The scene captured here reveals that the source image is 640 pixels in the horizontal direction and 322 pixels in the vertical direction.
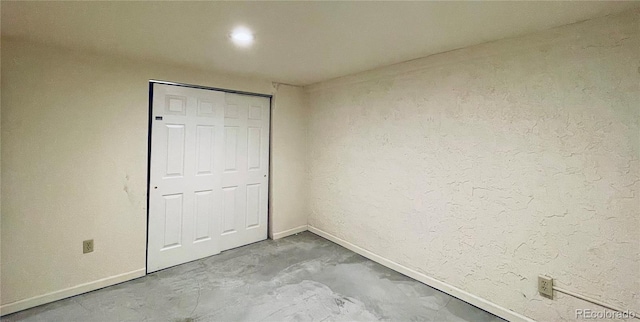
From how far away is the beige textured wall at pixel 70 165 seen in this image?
6.97 ft

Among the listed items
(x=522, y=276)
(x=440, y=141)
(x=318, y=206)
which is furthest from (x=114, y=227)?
(x=522, y=276)

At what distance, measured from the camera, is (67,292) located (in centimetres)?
234

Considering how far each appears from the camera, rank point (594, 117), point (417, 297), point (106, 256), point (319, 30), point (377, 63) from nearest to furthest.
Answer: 1. point (594, 117)
2. point (319, 30)
3. point (417, 297)
4. point (106, 256)
5. point (377, 63)

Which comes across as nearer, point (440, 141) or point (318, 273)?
point (440, 141)


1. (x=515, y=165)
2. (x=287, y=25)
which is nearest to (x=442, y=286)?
(x=515, y=165)

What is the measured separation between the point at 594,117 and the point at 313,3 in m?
1.81

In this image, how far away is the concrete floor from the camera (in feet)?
6.90

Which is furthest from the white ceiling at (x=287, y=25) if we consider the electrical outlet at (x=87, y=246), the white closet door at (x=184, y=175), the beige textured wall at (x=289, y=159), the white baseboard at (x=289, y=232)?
the white baseboard at (x=289, y=232)

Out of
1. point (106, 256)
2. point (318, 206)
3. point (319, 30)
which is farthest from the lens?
point (318, 206)

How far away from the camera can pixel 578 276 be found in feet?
5.82

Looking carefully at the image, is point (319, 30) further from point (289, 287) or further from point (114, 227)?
point (114, 227)

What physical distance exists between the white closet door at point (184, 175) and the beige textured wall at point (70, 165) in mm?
120

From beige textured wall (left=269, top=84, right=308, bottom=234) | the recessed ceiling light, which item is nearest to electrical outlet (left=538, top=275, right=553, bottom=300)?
the recessed ceiling light

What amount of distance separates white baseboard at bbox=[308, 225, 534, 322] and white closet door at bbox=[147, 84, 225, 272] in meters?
1.62
